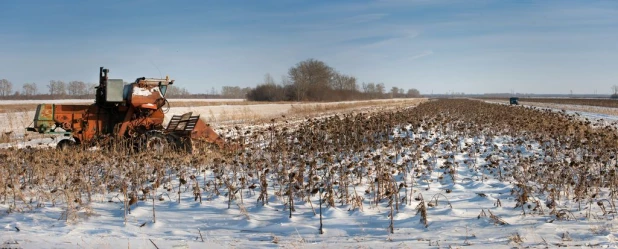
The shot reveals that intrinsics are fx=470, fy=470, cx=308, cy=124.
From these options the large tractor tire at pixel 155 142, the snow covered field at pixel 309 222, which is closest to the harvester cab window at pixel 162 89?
the large tractor tire at pixel 155 142

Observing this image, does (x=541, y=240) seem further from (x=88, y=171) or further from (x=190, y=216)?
(x=88, y=171)

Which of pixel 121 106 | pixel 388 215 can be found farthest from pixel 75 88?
pixel 388 215

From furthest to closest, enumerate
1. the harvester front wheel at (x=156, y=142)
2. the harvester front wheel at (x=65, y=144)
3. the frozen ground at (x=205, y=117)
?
1. the frozen ground at (x=205, y=117)
2. the harvester front wheel at (x=65, y=144)
3. the harvester front wheel at (x=156, y=142)

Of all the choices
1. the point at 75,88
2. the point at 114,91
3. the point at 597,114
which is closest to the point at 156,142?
the point at 114,91

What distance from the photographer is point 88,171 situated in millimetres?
8484

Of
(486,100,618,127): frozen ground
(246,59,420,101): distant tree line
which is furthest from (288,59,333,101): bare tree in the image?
(486,100,618,127): frozen ground

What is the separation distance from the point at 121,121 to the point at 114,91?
848mm

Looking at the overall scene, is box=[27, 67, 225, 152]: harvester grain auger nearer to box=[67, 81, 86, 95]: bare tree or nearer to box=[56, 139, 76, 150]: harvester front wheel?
box=[56, 139, 76, 150]: harvester front wheel

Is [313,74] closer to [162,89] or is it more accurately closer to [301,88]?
[301,88]

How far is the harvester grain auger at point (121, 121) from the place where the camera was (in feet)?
35.9

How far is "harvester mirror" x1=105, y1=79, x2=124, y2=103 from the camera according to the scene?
11.2 metres

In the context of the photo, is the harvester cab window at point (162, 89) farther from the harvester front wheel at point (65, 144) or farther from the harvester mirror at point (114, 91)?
the harvester front wheel at point (65, 144)

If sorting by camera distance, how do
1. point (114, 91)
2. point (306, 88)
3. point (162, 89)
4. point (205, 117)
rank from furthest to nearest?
1. point (306, 88)
2. point (205, 117)
3. point (162, 89)
4. point (114, 91)

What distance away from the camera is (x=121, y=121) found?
11.7 m
